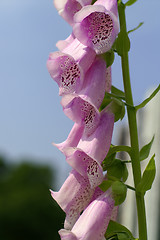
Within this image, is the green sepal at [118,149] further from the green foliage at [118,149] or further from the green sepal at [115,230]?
the green sepal at [115,230]

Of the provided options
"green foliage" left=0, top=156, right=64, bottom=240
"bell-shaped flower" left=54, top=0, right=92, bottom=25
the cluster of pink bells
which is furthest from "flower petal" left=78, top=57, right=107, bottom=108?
"green foliage" left=0, top=156, right=64, bottom=240

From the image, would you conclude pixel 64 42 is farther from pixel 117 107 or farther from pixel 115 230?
pixel 115 230

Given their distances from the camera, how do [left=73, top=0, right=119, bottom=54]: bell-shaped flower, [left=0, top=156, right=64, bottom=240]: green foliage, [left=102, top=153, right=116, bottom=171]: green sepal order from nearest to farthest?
[left=73, top=0, right=119, bottom=54]: bell-shaped flower, [left=102, top=153, right=116, bottom=171]: green sepal, [left=0, top=156, right=64, bottom=240]: green foliage

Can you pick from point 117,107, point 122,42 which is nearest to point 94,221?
point 117,107

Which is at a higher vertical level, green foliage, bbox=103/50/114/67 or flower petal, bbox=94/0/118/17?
flower petal, bbox=94/0/118/17

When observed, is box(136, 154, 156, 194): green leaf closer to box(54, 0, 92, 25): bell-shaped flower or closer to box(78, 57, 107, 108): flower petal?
box(78, 57, 107, 108): flower petal

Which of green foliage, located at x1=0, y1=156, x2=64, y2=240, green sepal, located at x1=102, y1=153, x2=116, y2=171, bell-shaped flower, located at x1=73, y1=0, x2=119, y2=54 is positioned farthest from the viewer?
green foliage, located at x1=0, y1=156, x2=64, y2=240

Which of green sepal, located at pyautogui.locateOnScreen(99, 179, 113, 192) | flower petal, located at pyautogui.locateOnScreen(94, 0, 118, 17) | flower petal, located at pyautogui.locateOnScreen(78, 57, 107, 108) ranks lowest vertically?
green sepal, located at pyautogui.locateOnScreen(99, 179, 113, 192)
